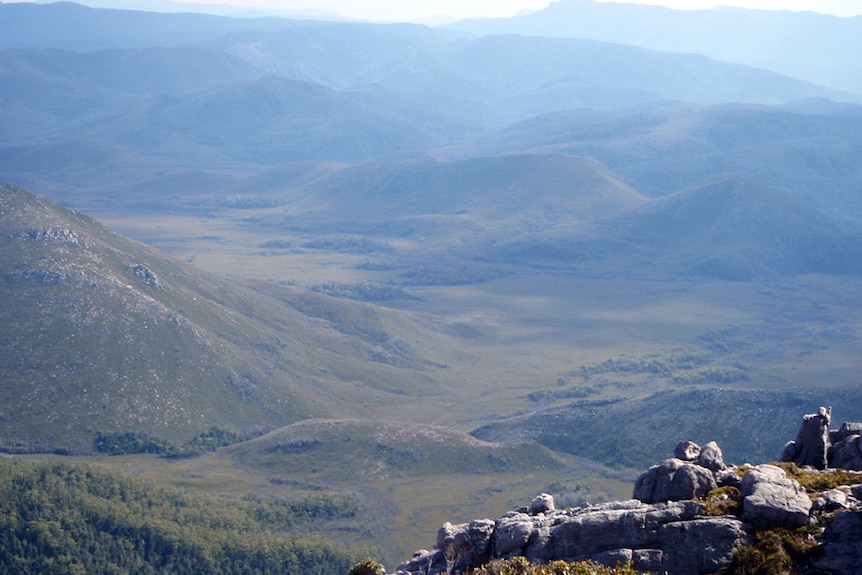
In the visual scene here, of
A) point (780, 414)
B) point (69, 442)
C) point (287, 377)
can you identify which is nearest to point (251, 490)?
point (69, 442)

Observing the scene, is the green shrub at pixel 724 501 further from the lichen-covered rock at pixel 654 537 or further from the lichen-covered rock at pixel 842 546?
the lichen-covered rock at pixel 842 546

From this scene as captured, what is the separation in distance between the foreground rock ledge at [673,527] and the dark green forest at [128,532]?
188 feet

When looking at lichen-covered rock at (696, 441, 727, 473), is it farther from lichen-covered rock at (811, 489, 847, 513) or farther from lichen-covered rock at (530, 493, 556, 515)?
lichen-covered rock at (530, 493, 556, 515)

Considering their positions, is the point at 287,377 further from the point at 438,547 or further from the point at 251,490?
the point at 438,547

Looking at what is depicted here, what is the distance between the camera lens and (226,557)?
9806 cm

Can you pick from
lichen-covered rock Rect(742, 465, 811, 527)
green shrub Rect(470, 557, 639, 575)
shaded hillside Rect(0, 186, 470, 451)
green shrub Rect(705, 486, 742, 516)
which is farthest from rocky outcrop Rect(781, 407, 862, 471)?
shaded hillside Rect(0, 186, 470, 451)

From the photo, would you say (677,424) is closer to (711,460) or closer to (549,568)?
(711,460)

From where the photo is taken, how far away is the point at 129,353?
15500 cm

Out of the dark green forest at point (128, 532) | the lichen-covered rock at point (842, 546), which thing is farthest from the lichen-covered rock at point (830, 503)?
the dark green forest at point (128, 532)

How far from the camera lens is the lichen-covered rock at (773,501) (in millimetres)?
38031

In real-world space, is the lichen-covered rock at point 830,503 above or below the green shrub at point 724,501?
above

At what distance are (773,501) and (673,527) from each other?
3.73m

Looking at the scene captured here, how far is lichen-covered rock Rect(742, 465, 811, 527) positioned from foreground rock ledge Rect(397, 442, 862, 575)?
36 millimetres

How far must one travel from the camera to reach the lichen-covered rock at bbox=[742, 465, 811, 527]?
125 feet
